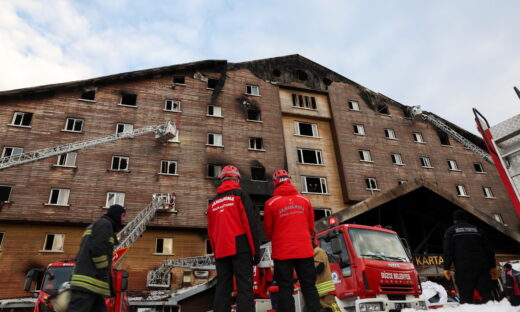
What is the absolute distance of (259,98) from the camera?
30.2m

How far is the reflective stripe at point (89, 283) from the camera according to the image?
15.2 feet

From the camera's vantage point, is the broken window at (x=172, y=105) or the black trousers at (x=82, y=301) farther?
the broken window at (x=172, y=105)

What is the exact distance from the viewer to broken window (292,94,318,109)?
105 feet

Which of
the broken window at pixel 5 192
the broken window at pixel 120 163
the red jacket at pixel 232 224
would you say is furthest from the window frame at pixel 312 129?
the red jacket at pixel 232 224

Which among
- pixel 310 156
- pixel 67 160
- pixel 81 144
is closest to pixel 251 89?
pixel 310 156

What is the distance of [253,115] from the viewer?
29.7 m

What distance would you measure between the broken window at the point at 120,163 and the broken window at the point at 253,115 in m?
10.5

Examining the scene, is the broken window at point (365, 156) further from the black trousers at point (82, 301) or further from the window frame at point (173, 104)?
the black trousers at point (82, 301)

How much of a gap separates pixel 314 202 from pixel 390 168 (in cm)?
826

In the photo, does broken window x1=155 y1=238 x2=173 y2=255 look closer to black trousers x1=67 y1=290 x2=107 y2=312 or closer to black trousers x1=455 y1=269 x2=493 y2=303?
black trousers x1=67 y1=290 x2=107 y2=312

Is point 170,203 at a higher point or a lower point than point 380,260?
higher

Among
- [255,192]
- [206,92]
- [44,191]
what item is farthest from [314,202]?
[44,191]

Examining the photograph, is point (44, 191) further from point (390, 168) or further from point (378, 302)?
point (390, 168)

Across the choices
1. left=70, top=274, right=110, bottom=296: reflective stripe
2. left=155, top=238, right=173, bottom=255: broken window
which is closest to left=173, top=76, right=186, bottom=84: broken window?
left=155, top=238, right=173, bottom=255: broken window
